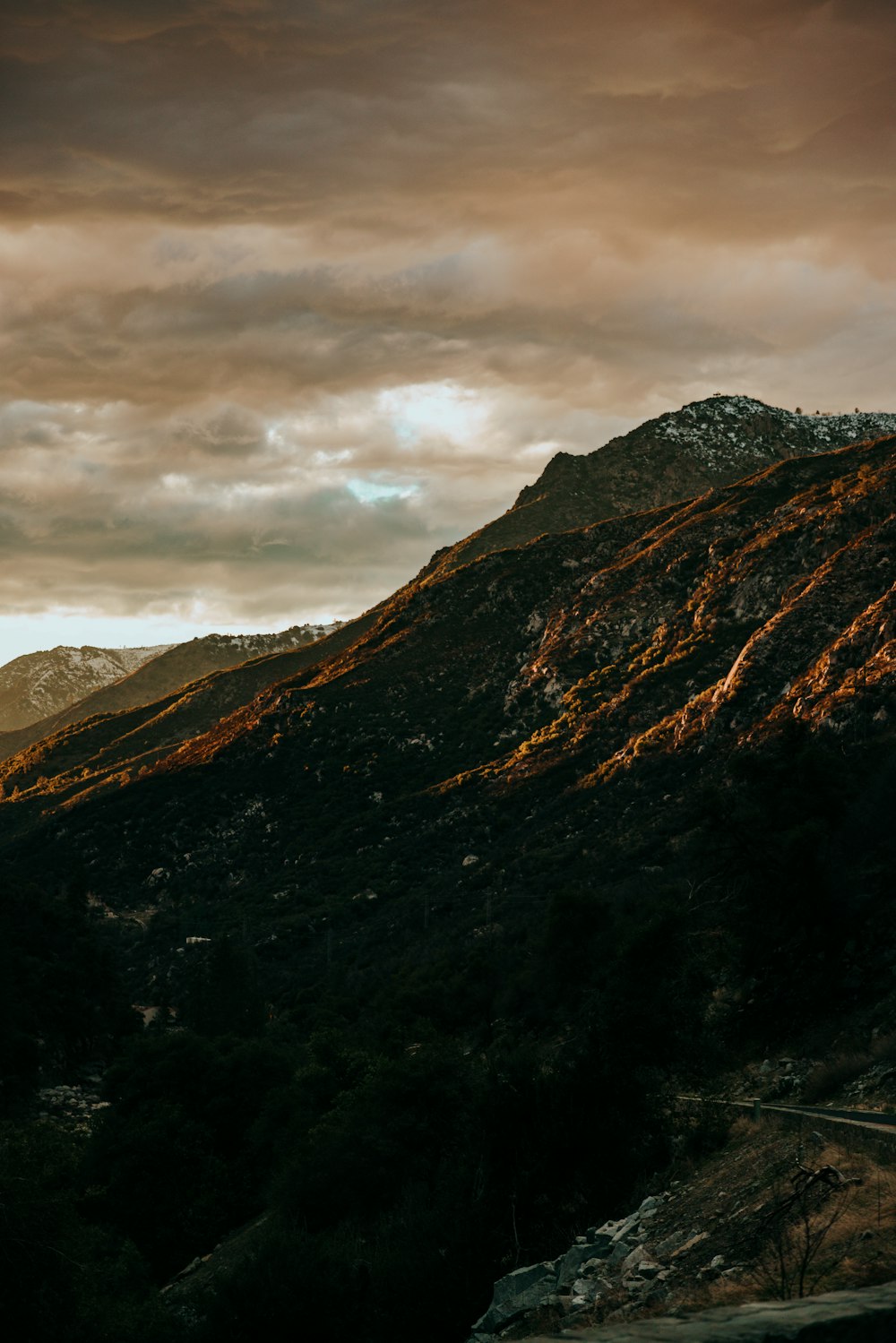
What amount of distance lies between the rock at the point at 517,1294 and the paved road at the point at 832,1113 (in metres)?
5.89

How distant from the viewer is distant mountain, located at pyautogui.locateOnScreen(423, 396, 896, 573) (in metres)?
174

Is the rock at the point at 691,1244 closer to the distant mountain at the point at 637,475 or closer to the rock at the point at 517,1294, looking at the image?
the rock at the point at 517,1294

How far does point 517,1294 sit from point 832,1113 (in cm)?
801

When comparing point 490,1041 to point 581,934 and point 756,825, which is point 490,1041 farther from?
point 756,825

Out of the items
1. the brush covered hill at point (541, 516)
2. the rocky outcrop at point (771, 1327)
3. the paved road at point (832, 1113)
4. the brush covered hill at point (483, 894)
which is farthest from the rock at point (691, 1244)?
the brush covered hill at point (541, 516)

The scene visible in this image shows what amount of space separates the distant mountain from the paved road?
14161 centimetres

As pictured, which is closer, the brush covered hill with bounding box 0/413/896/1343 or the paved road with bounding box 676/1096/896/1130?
the paved road with bounding box 676/1096/896/1130

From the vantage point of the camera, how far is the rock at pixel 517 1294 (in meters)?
18.4

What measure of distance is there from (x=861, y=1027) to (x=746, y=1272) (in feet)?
70.7

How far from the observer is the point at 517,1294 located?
19375 mm

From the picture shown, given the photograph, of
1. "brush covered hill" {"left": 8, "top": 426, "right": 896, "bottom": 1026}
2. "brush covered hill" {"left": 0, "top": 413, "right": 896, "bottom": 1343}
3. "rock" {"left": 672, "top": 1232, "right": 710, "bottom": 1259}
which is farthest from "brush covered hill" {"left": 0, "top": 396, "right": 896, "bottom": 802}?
"rock" {"left": 672, "top": 1232, "right": 710, "bottom": 1259}

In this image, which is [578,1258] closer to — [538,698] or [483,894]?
[483,894]

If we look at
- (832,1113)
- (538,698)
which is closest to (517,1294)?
(832,1113)

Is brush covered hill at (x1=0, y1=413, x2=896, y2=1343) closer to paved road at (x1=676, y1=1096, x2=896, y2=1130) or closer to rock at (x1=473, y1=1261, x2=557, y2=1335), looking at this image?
paved road at (x1=676, y1=1096, x2=896, y2=1130)
